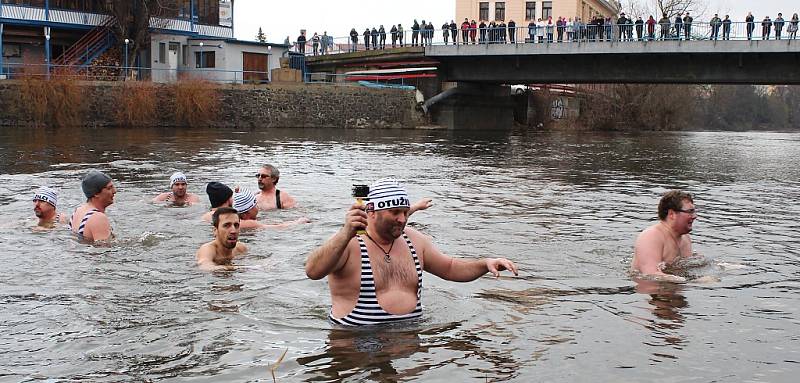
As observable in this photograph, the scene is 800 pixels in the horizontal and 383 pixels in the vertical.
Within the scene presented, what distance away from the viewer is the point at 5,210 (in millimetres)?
14656

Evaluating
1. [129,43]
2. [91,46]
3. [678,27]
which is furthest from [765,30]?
[91,46]

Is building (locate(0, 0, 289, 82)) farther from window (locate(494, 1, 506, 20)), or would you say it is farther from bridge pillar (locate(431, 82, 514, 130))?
window (locate(494, 1, 506, 20))

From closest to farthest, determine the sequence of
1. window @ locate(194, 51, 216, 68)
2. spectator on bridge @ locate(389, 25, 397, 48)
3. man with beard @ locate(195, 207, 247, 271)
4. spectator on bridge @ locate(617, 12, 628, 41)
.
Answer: man with beard @ locate(195, 207, 247, 271)
spectator on bridge @ locate(617, 12, 628, 41)
spectator on bridge @ locate(389, 25, 397, 48)
window @ locate(194, 51, 216, 68)

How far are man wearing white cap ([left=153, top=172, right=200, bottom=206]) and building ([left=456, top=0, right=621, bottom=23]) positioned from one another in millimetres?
62776

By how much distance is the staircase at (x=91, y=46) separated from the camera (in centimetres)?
5011

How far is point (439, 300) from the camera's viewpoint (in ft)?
28.0

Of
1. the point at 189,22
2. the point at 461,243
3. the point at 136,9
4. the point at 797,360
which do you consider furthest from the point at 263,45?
the point at 797,360

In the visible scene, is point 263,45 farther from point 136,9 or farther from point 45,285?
point 45,285

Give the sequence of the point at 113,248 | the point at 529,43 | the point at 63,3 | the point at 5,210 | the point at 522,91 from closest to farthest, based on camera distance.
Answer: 1. the point at 113,248
2. the point at 5,210
3. the point at 529,43
4. the point at 63,3
5. the point at 522,91

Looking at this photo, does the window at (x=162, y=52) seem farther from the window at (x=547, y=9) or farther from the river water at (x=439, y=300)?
the river water at (x=439, y=300)

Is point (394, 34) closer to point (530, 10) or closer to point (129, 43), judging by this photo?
point (129, 43)

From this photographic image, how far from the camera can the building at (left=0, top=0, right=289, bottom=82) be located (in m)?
49.7

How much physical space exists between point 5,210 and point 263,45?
45.0 metres

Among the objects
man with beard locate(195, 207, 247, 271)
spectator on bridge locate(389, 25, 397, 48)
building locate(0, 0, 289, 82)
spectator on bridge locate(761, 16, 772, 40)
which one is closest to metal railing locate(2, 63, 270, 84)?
building locate(0, 0, 289, 82)
